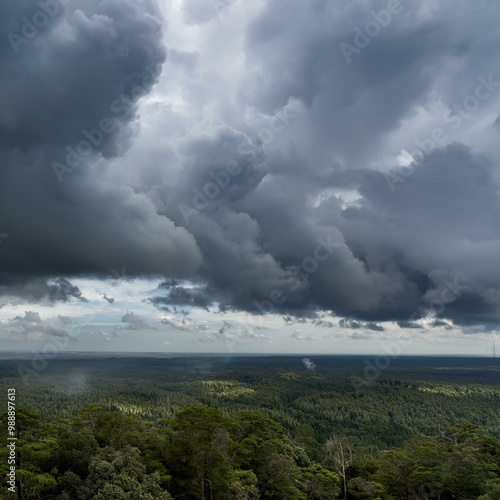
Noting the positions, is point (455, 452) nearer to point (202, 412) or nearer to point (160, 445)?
point (202, 412)

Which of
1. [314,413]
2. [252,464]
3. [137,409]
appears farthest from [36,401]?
[252,464]

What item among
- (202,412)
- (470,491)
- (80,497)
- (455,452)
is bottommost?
(470,491)

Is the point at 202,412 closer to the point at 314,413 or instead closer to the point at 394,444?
the point at 394,444

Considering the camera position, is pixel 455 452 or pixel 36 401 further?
pixel 36 401

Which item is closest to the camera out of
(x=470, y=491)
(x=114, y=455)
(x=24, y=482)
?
(x=24, y=482)

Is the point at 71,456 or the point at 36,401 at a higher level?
the point at 71,456

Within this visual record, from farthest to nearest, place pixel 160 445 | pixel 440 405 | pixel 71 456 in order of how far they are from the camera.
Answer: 1. pixel 440 405
2. pixel 160 445
3. pixel 71 456

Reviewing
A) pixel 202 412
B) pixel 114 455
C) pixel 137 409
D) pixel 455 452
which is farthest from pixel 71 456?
pixel 137 409
